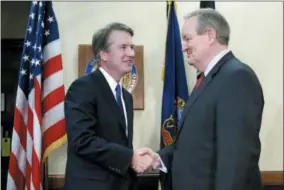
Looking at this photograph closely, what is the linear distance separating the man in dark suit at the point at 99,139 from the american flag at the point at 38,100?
2.34 ft

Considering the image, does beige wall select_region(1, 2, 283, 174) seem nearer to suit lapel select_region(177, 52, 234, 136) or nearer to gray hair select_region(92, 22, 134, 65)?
gray hair select_region(92, 22, 134, 65)

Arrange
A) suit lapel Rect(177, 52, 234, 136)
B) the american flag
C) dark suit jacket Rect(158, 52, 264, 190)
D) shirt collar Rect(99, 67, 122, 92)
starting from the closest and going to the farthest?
dark suit jacket Rect(158, 52, 264, 190), suit lapel Rect(177, 52, 234, 136), shirt collar Rect(99, 67, 122, 92), the american flag

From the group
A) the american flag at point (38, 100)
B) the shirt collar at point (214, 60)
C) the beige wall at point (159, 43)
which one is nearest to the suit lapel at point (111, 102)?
the shirt collar at point (214, 60)

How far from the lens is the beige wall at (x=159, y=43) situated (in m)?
3.04

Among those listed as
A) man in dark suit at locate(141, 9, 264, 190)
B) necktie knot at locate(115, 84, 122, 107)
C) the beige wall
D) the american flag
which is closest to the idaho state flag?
the beige wall

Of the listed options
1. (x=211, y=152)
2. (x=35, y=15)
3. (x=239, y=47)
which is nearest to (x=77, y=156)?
(x=211, y=152)

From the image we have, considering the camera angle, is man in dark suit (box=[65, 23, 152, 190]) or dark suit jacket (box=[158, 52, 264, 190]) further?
man in dark suit (box=[65, 23, 152, 190])

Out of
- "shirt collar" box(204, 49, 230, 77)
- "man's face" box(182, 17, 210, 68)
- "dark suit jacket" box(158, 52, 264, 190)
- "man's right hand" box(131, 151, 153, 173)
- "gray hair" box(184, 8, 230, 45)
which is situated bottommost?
"man's right hand" box(131, 151, 153, 173)

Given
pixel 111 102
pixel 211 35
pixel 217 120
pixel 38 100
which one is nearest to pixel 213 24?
pixel 211 35

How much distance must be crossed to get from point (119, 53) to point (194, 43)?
0.55m

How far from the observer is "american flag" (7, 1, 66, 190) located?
2.63 meters

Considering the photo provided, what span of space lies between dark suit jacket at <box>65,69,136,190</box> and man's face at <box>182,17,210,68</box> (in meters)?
0.47

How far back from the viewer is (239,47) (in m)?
3.13

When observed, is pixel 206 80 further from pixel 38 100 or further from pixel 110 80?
pixel 38 100
